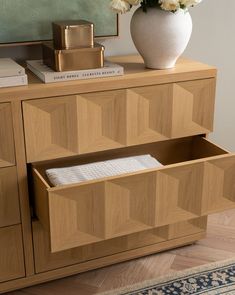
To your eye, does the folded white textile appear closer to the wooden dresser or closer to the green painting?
the wooden dresser

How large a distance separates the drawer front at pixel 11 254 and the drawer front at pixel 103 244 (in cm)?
5

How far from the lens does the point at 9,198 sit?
4.49 feet

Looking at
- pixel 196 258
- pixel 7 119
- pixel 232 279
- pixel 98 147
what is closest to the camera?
pixel 7 119

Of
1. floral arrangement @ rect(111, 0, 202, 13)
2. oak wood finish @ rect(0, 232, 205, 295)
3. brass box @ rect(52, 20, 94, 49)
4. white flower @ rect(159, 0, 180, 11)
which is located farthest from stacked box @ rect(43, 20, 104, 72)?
oak wood finish @ rect(0, 232, 205, 295)

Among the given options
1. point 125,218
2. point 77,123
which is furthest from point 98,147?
point 125,218

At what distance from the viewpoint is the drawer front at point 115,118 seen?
4.36 ft

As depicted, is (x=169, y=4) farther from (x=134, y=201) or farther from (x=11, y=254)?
(x=11, y=254)

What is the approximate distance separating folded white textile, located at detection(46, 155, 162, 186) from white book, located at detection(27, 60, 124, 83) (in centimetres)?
27

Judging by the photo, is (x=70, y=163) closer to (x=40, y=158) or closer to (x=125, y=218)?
(x=40, y=158)

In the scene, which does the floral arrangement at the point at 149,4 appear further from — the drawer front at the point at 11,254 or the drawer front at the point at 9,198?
the drawer front at the point at 11,254

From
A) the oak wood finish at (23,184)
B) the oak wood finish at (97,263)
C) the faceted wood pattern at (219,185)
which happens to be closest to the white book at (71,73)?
the oak wood finish at (23,184)

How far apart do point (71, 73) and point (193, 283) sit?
30.7 inches

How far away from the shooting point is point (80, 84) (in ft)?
4.36

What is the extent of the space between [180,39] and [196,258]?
765 mm
